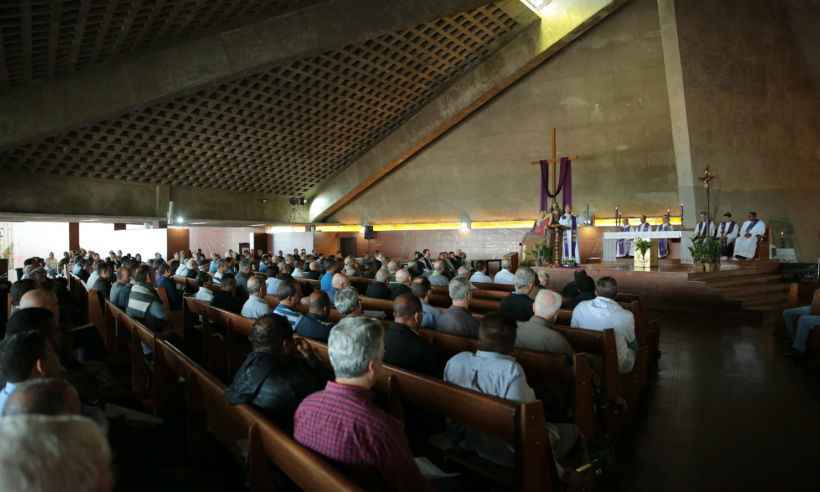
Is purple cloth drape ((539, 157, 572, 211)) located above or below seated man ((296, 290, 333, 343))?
above

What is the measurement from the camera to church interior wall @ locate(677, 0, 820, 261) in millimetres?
10398

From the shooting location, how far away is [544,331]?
319 cm

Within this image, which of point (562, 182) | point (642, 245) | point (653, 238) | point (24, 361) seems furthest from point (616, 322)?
point (562, 182)

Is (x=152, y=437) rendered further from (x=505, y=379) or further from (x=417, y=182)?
(x=417, y=182)

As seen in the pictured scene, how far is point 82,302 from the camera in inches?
244

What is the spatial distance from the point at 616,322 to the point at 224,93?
10.1 m

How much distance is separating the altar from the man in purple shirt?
343 inches

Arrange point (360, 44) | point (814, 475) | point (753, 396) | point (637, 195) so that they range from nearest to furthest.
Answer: point (814, 475)
point (753, 396)
point (360, 44)
point (637, 195)

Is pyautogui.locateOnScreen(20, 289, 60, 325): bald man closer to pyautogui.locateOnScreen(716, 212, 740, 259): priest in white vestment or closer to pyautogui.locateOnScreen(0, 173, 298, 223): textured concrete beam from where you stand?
pyautogui.locateOnScreen(0, 173, 298, 223): textured concrete beam

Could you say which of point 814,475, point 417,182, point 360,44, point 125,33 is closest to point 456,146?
point 417,182

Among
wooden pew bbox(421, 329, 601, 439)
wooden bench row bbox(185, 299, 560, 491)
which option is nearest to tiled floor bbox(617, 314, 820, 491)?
wooden pew bbox(421, 329, 601, 439)

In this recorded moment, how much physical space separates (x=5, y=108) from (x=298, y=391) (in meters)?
9.37

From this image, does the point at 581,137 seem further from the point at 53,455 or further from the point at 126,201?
the point at 53,455

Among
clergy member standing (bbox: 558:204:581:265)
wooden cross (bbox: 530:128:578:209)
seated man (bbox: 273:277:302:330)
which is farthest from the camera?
wooden cross (bbox: 530:128:578:209)
